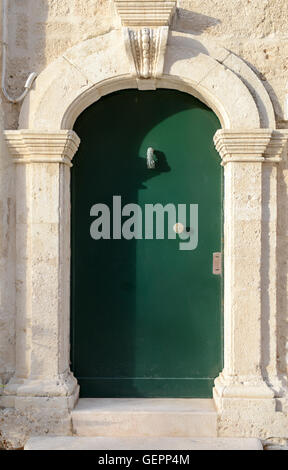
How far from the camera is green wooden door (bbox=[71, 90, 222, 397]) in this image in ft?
12.3

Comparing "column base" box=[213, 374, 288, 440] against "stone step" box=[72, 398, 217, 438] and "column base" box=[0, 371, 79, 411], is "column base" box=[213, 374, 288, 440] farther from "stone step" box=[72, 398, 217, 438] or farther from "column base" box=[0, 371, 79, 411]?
"column base" box=[0, 371, 79, 411]

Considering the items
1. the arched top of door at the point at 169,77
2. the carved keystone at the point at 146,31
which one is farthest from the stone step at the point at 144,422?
the carved keystone at the point at 146,31

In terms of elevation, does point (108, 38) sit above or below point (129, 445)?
above

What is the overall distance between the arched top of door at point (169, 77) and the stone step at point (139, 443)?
101 inches

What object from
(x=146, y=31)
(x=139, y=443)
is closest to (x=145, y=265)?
(x=139, y=443)

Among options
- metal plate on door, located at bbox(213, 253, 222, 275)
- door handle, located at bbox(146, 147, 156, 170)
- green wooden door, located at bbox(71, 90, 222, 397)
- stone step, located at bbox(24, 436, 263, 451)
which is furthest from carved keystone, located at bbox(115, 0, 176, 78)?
stone step, located at bbox(24, 436, 263, 451)

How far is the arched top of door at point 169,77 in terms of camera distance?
3506mm

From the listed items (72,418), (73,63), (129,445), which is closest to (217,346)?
(129,445)

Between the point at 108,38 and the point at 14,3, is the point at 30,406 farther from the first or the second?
the point at 14,3

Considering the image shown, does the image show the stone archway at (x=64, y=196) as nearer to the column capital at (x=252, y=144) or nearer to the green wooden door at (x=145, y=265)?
the column capital at (x=252, y=144)

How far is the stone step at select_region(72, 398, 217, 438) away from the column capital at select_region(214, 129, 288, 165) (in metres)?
2.14

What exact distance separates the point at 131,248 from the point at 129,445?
1618mm

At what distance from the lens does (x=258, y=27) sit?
3596 mm

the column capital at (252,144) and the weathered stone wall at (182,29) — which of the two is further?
the weathered stone wall at (182,29)
